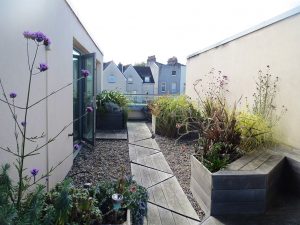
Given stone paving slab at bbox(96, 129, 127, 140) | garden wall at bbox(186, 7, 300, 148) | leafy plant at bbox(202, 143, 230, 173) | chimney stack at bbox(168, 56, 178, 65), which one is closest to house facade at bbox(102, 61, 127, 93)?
chimney stack at bbox(168, 56, 178, 65)

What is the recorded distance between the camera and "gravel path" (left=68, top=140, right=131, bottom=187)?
3.91 m

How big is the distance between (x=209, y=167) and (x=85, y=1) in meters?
3.35

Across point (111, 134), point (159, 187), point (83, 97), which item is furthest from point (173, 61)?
point (159, 187)

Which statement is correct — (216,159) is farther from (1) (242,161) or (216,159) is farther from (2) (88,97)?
(2) (88,97)

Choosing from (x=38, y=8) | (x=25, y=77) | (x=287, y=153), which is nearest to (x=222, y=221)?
(x=287, y=153)

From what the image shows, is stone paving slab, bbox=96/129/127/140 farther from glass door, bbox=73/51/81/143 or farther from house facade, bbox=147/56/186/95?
house facade, bbox=147/56/186/95

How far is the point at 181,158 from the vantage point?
5.07 metres

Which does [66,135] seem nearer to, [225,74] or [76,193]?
[76,193]

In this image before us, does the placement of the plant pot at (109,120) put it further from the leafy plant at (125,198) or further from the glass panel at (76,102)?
the leafy plant at (125,198)

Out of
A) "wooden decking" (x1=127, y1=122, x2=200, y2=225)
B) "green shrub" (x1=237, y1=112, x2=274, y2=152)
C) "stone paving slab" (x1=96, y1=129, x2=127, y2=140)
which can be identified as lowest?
"wooden decking" (x1=127, y1=122, x2=200, y2=225)

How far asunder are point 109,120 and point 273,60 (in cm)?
500

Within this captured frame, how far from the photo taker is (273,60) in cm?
418

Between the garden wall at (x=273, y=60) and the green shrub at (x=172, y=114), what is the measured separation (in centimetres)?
134

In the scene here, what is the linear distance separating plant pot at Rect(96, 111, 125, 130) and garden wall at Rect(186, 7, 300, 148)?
10.9 ft
